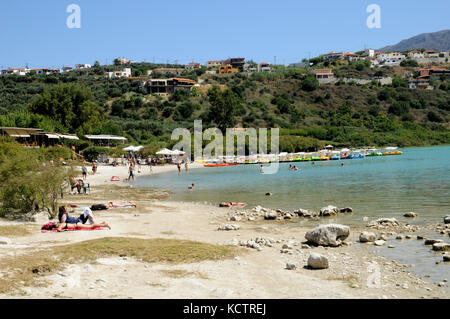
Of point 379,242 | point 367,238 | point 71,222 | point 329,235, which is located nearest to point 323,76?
point 367,238

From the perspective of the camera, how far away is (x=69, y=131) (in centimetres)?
6538

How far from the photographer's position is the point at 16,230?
1295cm

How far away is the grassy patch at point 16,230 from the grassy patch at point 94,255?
270 cm

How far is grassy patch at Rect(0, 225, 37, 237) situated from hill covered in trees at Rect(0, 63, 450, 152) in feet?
156

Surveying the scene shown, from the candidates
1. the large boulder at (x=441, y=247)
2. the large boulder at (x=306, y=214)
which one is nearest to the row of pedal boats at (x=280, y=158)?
the large boulder at (x=306, y=214)

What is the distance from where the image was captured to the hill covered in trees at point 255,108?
70.2 metres

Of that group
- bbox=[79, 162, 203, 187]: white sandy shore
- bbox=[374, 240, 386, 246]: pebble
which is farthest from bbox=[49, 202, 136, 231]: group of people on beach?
bbox=[79, 162, 203, 187]: white sandy shore

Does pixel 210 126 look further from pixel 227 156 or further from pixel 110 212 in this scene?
pixel 110 212

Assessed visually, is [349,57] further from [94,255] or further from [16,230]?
[94,255]

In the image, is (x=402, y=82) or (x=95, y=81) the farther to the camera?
(x=402, y=82)

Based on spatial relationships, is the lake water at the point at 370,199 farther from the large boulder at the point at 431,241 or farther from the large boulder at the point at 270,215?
the large boulder at the point at 270,215

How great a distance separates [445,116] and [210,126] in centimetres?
7084

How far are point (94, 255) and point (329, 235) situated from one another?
6497mm

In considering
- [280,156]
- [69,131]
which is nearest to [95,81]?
[69,131]
